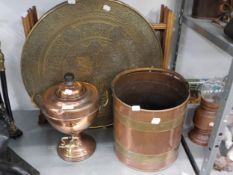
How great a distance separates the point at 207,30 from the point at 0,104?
2.43 feet

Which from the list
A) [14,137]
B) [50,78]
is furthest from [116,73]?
[14,137]

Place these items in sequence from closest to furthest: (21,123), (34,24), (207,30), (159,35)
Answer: (207,30) → (34,24) → (159,35) → (21,123)

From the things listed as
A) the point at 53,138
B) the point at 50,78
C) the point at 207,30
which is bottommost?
the point at 53,138

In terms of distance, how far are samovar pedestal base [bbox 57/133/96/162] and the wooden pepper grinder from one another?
1.30ft

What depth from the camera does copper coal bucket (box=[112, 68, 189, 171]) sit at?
0.75 metres

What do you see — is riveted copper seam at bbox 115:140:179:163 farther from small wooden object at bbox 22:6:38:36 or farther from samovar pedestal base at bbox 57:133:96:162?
small wooden object at bbox 22:6:38:36

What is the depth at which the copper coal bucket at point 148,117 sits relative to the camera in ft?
2.45

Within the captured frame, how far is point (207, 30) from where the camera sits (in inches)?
29.3

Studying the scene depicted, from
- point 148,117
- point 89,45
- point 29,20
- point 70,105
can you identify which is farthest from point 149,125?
point 29,20

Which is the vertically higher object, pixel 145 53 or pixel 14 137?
pixel 145 53

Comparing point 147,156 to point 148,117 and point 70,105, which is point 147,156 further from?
point 70,105

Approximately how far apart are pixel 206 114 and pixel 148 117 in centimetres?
28

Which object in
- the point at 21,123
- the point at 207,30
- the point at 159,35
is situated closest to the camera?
Result: the point at 207,30

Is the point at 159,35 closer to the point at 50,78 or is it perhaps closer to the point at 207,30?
the point at 207,30
